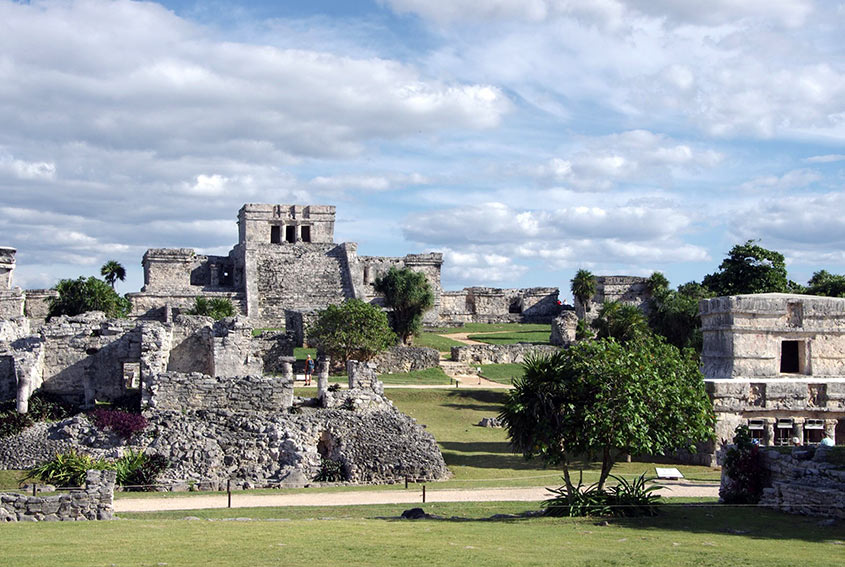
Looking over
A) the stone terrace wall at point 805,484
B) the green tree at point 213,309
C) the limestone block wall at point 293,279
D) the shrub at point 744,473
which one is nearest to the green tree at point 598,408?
→ the shrub at point 744,473

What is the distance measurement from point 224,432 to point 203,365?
5454mm

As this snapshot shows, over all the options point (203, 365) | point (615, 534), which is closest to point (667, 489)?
point (615, 534)

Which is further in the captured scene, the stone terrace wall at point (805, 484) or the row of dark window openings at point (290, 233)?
the row of dark window openings at point (290, 233)

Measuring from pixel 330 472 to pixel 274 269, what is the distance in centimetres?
3386

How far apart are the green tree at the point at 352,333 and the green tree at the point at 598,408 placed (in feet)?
60.6

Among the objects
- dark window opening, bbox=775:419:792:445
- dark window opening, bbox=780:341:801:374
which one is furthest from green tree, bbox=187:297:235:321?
dark window opening, bbox=775:419:792:445

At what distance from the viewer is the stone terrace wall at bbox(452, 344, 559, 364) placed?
137ft

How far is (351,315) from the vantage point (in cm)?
3606

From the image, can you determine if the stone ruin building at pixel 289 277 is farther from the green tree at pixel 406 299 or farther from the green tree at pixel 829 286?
the green tree at pixel 829 286

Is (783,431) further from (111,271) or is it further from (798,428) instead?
(111,271)

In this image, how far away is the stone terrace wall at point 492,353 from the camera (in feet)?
137

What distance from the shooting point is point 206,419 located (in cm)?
2191

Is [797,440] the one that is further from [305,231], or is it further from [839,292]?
[305,231]

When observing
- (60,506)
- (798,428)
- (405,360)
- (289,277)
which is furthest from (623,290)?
(60,506)
